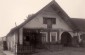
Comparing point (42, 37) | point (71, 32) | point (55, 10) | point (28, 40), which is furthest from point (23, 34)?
point (71, 32)

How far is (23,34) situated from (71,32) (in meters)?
8.21

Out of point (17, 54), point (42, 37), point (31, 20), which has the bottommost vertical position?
point (17, 54)

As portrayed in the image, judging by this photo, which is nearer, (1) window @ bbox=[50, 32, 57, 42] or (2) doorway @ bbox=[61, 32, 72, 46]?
(1) window @ bbox=[50, 32, 57, 42]

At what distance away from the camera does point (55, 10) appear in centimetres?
2803

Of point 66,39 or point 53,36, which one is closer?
point 53,36

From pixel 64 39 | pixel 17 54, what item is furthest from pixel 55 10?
pixel 17 54

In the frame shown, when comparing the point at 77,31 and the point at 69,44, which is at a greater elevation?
the point at 77,31

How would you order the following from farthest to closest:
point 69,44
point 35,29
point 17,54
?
point 69,44
point 35,29
point 17,54

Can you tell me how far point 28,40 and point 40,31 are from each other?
2.14 m

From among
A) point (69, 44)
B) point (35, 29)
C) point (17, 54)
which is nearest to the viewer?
point (17, 54)

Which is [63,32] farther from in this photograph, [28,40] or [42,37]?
[28,40]

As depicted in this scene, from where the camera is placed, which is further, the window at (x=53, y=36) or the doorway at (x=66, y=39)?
the doorway at (x=66, y=39)

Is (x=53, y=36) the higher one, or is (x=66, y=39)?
(x=53, y=36)

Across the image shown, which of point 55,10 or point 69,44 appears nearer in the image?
point 55,10
